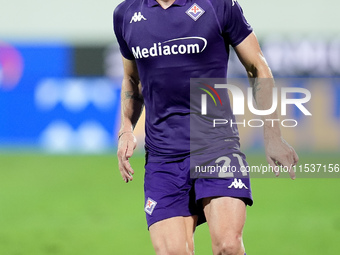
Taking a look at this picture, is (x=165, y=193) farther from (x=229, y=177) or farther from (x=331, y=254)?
(x=331, y=254)

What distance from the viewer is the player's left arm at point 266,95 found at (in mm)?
4629

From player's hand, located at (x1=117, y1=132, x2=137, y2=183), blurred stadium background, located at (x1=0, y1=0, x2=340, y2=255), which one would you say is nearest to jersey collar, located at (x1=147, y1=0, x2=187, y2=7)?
player's hand, located at (x1=117, y1=132, x2=137, y2=183)

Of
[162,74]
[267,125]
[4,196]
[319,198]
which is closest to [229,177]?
[267,125]

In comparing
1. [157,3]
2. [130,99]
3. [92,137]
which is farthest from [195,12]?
[92,137]

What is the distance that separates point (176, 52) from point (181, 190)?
85cm

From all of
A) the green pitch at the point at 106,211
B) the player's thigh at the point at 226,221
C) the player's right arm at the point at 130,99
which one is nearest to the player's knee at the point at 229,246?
the player's thigh at the point at 226,221

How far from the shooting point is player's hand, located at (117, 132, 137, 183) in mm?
4879

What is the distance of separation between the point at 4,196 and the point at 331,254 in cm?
614

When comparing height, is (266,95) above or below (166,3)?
below

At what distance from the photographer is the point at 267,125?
4.71m

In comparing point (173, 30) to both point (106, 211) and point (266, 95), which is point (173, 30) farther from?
point (106, 211)

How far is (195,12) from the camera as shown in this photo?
475 centimetres

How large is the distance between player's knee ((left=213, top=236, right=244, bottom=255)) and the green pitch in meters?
3.51

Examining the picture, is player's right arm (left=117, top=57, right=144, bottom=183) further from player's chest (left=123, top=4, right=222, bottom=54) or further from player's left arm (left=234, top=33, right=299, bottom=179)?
player's left arm (left=234, top=33, right=299, bottom=179)
